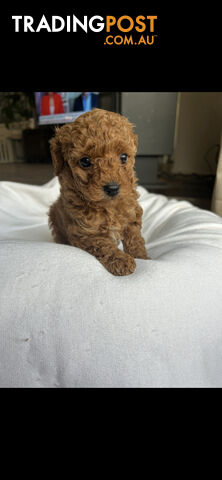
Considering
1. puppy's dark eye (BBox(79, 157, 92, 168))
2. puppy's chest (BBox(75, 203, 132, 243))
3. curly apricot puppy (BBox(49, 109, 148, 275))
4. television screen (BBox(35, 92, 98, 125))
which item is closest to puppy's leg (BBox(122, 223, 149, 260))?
curly apricot puppy (BBox(49, 109, 148, 275))

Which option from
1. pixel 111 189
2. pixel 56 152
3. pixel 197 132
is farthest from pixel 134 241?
pixel 197 132

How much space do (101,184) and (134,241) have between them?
1.16ft

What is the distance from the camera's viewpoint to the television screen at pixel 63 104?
1.82 m

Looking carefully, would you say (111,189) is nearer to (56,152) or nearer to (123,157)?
(123,157)

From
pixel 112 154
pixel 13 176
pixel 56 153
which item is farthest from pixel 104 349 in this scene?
pixel 13 176

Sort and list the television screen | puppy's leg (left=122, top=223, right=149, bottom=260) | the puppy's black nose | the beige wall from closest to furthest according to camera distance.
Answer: the puppy's black nose < puppy's leg (left=122, top=223, right=149, bottom=260) < the television screen < the beige wall

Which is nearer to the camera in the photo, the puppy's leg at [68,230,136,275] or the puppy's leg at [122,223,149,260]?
the puppy's leg at [68,230,136,275]

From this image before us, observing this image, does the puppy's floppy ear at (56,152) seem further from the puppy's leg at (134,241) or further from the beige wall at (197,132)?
the beige wall at (197,132)

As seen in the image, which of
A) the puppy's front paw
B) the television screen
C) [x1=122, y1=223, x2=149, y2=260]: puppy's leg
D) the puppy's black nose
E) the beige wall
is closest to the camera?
the puppy's black nose

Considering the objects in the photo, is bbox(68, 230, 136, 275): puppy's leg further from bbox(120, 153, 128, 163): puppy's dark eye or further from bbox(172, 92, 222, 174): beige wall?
bbox(172, 92, 222, 174): beige wall

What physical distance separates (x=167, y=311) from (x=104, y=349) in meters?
0.20

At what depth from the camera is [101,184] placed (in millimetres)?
812

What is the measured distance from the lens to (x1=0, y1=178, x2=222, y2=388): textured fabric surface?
0.71m

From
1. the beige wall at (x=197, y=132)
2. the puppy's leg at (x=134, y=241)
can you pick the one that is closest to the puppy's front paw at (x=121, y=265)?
the puppy's leg at (x=134, y=241)
